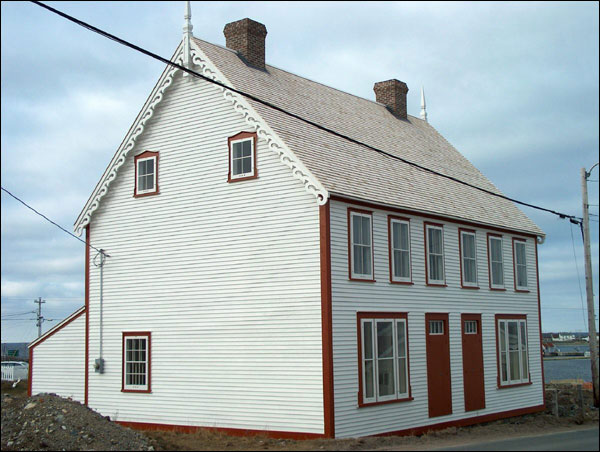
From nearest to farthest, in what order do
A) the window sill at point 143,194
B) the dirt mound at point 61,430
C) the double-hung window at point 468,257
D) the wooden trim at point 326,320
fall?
the dirt mound at point 61,430, the wooden trim at point 326,320, the window sill at point 143,194, the double-hung window at point 468,257

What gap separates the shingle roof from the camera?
71.2 ft

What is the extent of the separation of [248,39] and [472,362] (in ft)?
42.0

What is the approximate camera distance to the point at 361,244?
21.2m

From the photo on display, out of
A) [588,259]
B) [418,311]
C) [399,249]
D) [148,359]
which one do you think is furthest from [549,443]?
[588,259]

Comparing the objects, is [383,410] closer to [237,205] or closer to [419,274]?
[419,274]

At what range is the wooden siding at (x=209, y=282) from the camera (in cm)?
2014

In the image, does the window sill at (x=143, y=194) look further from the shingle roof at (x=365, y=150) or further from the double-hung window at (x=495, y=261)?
the double-hung window at (x=495, y=261)

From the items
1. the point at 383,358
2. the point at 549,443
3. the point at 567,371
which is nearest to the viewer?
the point at 549,443

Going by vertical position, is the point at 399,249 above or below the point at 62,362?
above

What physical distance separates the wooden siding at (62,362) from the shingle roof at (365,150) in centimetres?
945

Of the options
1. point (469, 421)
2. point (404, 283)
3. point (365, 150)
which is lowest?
point (469, 421)

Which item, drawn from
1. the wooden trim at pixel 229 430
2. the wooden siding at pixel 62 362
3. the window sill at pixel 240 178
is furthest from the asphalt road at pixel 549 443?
the wooden siding at pixel 62 362

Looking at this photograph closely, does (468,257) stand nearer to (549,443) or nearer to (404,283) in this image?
(404,283)

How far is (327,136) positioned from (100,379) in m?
10.3
